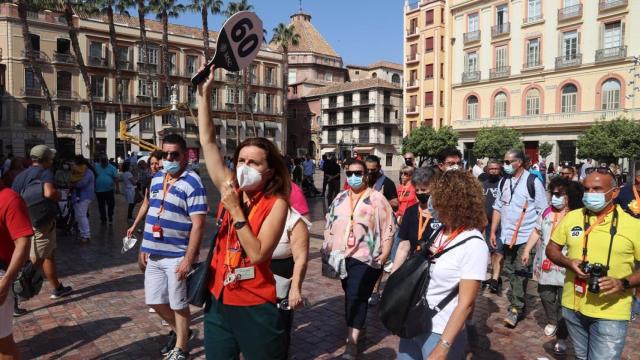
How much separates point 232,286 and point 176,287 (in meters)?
1.78

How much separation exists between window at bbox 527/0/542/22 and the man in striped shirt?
1574 inches

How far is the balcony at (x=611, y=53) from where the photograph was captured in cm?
3334

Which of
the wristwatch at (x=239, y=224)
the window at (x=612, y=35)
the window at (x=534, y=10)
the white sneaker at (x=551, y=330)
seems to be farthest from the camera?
the window at (x=534, y=10)

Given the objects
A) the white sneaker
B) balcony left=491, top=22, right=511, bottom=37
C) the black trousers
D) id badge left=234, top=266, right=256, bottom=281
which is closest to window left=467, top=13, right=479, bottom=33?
balcony left=491, top=22, right=511, bottom=37

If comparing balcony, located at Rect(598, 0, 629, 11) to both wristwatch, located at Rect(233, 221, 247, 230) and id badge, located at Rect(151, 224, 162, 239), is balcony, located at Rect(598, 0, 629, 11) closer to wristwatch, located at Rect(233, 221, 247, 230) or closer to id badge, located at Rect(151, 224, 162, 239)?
id badge, located at Rect(151, 224, 162, 239)

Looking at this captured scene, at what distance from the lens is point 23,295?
12.4 ft

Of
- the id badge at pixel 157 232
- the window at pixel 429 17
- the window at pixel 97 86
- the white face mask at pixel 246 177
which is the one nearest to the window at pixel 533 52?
the window at pixel 429 17

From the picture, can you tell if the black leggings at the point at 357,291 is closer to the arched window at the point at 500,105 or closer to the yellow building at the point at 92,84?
the yellow building at the point at 92,84

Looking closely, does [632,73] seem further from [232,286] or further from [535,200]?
[232,286]

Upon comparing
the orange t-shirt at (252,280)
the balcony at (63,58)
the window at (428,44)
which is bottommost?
the orange t-shirt at (252,280)

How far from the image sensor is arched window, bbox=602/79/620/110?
34.0 m

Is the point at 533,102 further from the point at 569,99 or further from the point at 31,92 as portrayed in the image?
the point at 31,92

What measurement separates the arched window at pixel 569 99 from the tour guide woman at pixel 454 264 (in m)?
38.0

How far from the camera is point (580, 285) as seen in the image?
327 cm
